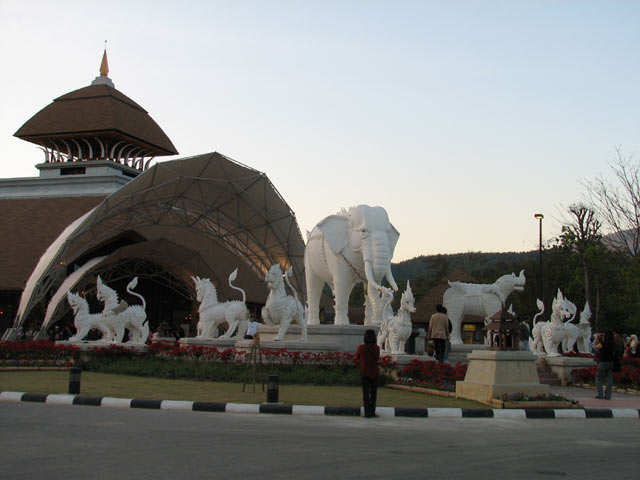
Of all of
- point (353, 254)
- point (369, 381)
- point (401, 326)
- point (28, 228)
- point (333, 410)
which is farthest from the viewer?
point (28, 228)

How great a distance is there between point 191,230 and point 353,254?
65.1 feet

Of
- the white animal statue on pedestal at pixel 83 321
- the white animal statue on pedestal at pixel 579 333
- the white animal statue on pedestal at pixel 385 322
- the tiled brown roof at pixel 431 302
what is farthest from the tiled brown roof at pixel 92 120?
the white animal statue on pedestal at pixel 579 333

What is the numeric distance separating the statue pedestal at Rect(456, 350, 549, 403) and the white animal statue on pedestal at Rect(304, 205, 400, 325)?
6.52 meters

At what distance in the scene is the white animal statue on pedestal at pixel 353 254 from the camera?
1945 centimetres

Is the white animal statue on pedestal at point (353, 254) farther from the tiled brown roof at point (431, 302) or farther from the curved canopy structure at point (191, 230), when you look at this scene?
the tiled brown roof at point (431, 302)

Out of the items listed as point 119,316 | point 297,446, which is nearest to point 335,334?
point 119,316

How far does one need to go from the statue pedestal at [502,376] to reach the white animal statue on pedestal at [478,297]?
7.34m

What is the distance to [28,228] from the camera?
37.4m

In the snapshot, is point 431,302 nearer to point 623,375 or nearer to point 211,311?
point 211,311

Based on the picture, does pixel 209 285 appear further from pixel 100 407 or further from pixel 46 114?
pixel 46 114

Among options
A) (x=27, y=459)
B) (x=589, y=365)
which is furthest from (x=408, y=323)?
(x=27, y=459)

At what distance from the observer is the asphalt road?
6.29 metres

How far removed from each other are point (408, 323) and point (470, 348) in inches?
142

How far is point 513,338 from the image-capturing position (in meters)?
12.7
